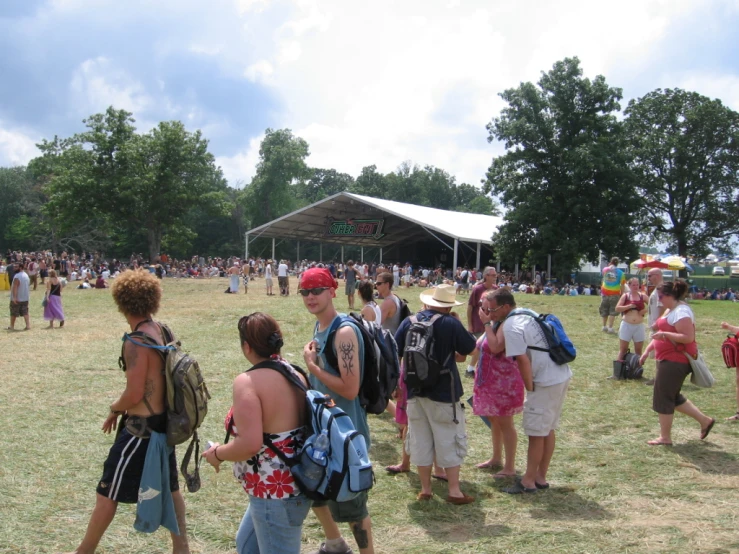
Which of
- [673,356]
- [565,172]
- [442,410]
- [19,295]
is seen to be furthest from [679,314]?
[565,172]

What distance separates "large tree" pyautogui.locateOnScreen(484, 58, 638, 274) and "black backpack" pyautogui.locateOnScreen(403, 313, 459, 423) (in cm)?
2726

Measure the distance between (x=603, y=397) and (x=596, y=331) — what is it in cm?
626

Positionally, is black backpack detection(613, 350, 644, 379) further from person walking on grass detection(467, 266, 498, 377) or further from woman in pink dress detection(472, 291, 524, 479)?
woman in pink dress detection(472, 291, 524, 479)

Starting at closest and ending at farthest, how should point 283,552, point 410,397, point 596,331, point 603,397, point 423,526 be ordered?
point 283,552 < point 423,526 < point 410,397 < point 603,397 < point 596,331

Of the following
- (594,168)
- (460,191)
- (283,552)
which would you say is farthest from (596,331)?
(460,191)

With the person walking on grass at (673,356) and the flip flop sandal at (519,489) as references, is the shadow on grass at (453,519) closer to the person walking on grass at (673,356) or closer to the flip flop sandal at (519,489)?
the flip flop sandal at (519,489)

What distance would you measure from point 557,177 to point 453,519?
29097mm

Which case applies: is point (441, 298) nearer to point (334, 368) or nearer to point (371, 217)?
point (334, 368)

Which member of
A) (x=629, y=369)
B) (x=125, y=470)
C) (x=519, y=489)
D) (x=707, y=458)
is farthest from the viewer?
(x=629, y=369)

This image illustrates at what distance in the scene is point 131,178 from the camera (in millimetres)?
39219

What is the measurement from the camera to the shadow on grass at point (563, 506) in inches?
167

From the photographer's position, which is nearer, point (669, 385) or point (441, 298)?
→ point (441, 298)

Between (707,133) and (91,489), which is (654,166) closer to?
(707,133)

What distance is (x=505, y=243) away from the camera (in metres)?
32.6
